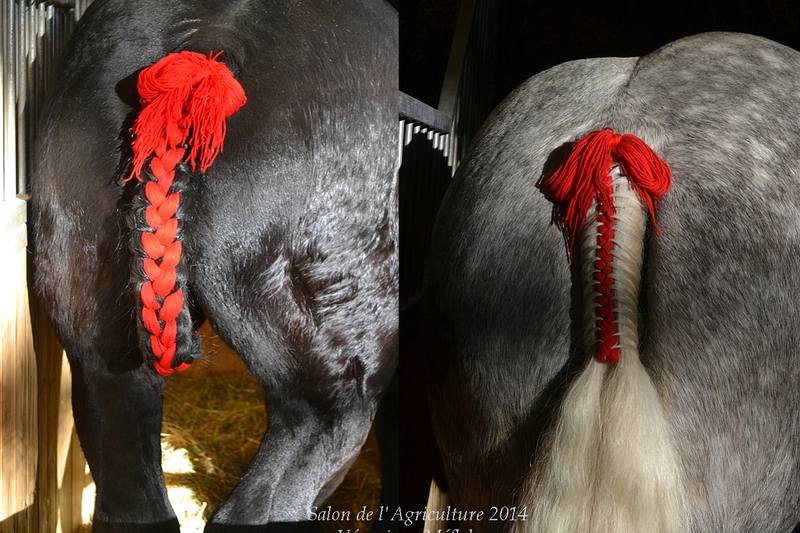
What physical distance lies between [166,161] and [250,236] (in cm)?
11

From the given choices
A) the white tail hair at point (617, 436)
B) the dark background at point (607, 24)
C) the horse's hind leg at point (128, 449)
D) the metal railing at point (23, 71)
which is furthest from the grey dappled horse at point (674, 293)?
the metal railing at point (23, 71)

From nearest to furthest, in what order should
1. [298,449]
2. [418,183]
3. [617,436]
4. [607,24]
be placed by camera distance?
[617,436]
[298,449]
[607,24]
[418,183]

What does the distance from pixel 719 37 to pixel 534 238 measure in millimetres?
370

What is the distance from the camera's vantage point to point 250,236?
2.17 feet

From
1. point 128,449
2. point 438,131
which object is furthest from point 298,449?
point 438,131

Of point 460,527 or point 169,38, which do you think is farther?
point 460,527

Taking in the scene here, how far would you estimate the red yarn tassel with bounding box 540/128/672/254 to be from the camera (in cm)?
62

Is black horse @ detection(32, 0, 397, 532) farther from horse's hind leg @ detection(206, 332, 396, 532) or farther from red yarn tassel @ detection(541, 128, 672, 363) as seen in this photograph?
red yarn tassel @ detection(541, 128, 672, 363)

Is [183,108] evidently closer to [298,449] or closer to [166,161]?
[166,161]

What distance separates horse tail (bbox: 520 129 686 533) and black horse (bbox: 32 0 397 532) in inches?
9.2

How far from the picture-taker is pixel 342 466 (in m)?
0.74

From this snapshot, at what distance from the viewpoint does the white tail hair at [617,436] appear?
60 cm

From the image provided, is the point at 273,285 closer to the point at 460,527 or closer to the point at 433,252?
the point at 433,252

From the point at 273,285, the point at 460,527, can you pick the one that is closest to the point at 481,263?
the point at 273,285
